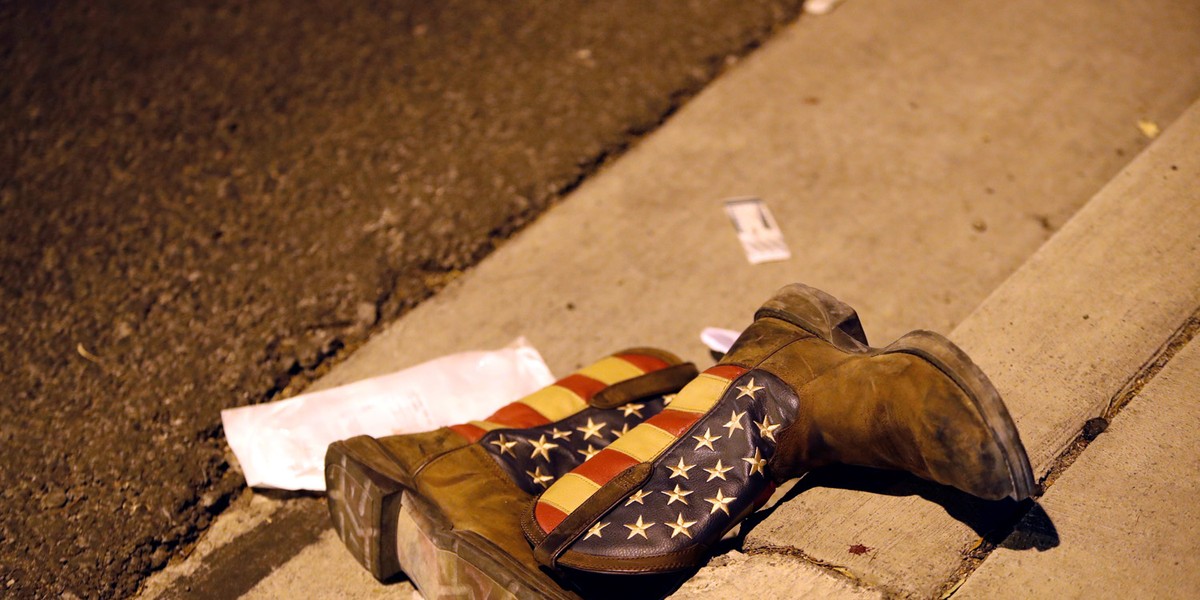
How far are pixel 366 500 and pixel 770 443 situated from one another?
0.88 m

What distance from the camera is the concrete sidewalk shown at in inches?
76.7

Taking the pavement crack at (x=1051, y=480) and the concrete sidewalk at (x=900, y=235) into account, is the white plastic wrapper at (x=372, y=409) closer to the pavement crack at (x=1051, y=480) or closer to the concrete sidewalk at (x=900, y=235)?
the concrete sidewalk at (x=900, y=235)

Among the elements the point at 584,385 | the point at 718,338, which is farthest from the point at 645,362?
the point at 718,338

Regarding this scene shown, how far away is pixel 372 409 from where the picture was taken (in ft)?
8.02

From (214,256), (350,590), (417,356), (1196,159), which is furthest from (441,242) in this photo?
(1196,159)

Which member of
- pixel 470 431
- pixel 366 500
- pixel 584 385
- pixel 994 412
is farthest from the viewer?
pixel 584 385

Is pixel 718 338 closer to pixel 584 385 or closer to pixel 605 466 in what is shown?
pixel 584 385

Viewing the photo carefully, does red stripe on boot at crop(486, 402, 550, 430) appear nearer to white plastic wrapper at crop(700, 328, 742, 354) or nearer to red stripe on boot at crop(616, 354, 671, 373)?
red stripe on boot at crop(616, 354, 671, 373)

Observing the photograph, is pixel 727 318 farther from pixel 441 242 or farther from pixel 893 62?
pixel 893 62

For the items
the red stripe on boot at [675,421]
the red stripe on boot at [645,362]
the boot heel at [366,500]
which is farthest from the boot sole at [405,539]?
the red stripe on boot at [645,362]

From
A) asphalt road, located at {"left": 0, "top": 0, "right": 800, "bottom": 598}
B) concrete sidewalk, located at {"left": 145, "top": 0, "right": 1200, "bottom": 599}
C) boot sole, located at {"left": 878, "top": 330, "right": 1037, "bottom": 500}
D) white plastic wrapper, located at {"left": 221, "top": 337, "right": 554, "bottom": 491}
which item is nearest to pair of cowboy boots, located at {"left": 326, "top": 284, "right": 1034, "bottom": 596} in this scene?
boot sole, located at {"left": 878, "top": 330, "right": 1037, "bottom": 500}

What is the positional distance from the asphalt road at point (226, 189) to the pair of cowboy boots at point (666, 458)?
26.5 inches

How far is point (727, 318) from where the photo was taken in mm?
2619

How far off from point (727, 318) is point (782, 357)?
2.31ft
